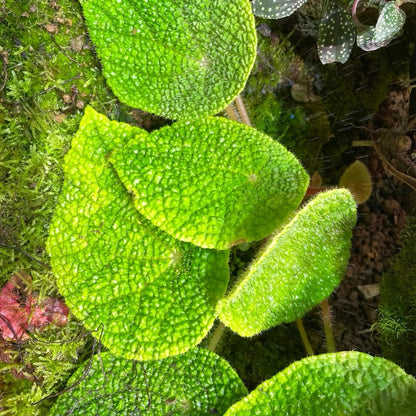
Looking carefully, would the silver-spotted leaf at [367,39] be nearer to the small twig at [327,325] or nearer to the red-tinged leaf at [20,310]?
the small twig at [327,325]

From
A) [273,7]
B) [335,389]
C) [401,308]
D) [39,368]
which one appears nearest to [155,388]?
[39,368]

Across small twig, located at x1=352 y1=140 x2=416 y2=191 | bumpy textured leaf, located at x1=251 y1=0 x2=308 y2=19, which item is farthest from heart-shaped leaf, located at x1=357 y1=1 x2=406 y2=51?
small twig, located at x1=352 y1=140 x2=416 y2=191

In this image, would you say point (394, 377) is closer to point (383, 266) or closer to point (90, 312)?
point (383, 266)

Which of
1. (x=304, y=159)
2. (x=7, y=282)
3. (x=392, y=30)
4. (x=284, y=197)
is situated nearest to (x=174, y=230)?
(x=284, y=197)

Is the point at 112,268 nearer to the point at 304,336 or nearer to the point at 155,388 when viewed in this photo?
the point at 155,388

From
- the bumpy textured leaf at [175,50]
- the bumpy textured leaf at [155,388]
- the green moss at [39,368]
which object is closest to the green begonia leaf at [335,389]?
the bumpy textured leaf at [155,388]
